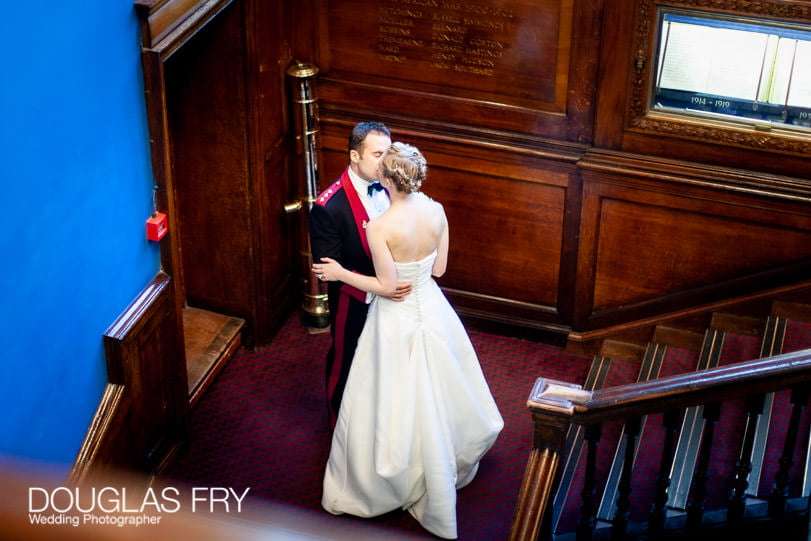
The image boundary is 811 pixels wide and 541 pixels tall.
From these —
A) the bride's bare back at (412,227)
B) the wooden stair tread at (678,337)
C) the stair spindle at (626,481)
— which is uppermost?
the bride's bare back at (412,227)

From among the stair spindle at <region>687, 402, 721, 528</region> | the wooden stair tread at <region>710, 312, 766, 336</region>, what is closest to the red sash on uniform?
the stair spindle at <region>687, 402, 721, 528</region>

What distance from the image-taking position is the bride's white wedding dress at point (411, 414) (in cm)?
436

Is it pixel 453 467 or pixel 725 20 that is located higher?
pixel 725 20

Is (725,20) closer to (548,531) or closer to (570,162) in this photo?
(570,162)

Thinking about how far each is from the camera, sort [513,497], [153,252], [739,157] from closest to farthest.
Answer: [153,252] → [513,497] → [739,157]

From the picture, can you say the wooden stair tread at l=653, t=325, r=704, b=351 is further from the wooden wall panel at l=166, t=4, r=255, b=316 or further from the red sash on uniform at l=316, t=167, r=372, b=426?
the wooden wall panel at l=166, t=4, r=255, b=316

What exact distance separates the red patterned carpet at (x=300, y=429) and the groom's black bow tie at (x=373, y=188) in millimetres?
1525

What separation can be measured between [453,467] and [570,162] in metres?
1.96

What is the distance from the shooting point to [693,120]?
17.3 feet

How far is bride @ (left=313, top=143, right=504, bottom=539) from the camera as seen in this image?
421 cm

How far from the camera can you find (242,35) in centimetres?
515

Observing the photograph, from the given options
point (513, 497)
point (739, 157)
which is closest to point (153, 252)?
point (513, 497)

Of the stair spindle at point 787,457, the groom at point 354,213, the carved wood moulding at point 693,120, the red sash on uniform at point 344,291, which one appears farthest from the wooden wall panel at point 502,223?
the stair spindle at point 787,457

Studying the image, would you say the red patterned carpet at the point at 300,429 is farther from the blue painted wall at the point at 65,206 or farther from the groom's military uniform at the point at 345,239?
the blue painted wall at the point at 65,206
